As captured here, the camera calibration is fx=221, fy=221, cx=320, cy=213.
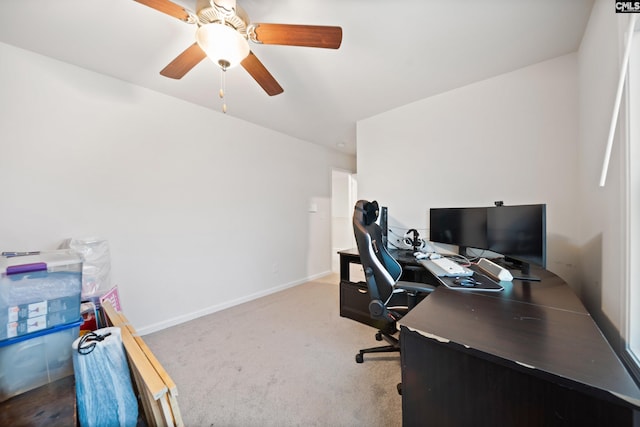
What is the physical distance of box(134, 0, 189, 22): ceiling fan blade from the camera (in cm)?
107

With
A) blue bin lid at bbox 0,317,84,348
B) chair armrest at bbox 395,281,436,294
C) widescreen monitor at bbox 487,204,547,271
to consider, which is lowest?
blue bin lid at bbox 0,317,84,348

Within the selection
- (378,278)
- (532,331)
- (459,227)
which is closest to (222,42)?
(378,278)

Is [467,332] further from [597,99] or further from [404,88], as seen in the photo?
[404,88]

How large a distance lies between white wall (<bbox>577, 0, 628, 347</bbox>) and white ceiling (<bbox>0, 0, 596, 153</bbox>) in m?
0.33

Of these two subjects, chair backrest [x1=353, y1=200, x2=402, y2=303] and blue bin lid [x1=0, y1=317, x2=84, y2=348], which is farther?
chair backrest [x1=353, y1=200, x2=402, y2=303]

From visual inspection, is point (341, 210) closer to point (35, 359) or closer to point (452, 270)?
point (452, 270)

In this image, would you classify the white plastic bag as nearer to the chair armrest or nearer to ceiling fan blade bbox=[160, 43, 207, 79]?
ceiling fan blade bbox=[160, 43, 207, 79]

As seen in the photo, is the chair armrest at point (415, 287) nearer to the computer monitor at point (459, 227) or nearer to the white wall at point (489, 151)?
the computer monitor at point (459, 227)

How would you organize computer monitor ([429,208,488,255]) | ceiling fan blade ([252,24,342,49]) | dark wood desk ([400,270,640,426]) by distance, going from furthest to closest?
computer monitor ([429,208,488,255]), ceiling fan blade ([252,24,342,49]), dark wood desk ([400,270,640,426])

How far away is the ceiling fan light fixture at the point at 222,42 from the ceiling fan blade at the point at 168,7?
9 cm

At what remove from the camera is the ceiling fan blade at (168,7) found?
107cm

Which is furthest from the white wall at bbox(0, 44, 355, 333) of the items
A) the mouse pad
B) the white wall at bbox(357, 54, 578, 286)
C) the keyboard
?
the mouse pad

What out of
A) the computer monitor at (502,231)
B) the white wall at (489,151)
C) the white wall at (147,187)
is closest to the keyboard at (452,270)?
the computer monitor at (502,231)

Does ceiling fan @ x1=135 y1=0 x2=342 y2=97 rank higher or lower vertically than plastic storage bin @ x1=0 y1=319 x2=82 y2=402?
higher
